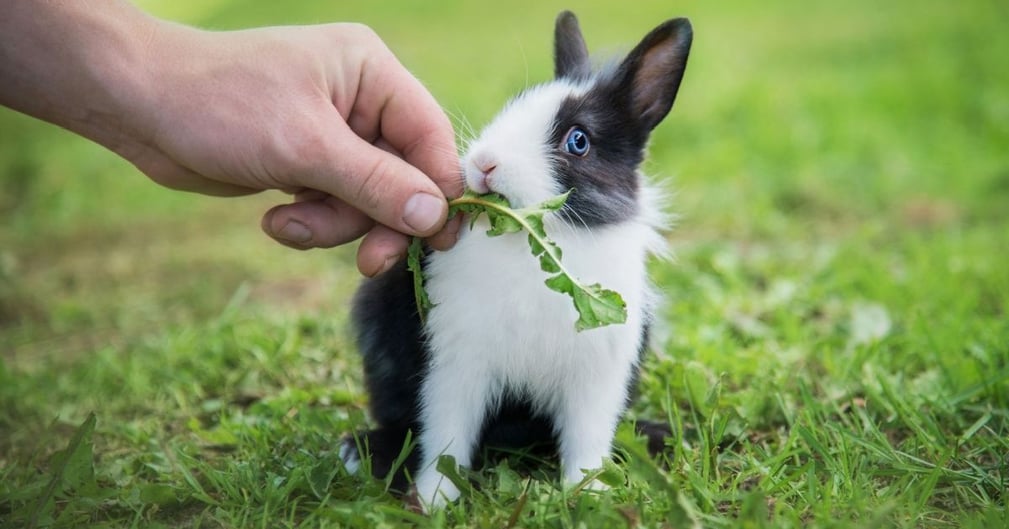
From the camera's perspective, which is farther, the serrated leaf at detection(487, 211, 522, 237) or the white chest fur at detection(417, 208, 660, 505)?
the white chest fur at detection(417, 208, 660, 505)

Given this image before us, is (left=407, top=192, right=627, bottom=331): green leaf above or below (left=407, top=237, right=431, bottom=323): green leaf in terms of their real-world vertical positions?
above

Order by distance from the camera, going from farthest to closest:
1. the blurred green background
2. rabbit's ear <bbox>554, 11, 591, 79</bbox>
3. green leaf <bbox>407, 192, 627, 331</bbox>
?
1. the blurred green background
2. rabbit's ear <bbox>554, 11, 591, 79</bbox>
3. green leaf <bbox>407, 192, 627, 331</bbox>

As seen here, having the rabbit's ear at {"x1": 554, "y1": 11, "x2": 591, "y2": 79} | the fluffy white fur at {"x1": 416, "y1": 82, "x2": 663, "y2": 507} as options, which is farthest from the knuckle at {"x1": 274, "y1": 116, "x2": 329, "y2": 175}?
the rabbit's ear at {"x1": 554, "y1": 11, "x2": 591, "y2": 79}

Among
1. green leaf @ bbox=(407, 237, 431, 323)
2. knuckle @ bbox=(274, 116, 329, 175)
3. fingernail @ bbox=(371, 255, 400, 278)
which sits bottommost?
fingernail @ bbox=(371, 255, 400, 278)

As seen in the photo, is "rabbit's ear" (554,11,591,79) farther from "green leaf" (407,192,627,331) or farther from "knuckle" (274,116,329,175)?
"knuckle" (274,116,329,175)

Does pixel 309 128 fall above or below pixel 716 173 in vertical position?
above

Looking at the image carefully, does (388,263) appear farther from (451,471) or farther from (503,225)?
(451,471)

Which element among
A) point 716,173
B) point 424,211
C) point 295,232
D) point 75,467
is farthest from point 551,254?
point 716,173

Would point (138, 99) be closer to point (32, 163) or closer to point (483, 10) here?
point (32, 163)
